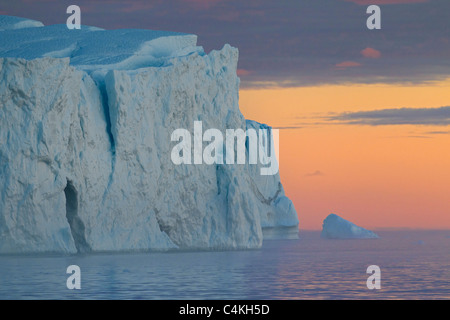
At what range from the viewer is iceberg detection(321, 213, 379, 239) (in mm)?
63750

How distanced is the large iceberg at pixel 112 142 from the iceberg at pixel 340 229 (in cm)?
2712

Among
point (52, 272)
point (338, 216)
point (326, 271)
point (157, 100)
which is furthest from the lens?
point (338, 216)

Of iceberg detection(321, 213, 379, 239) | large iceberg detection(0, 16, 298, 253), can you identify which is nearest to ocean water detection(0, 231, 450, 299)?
large iceberg detection(0, 16, 298, 253)

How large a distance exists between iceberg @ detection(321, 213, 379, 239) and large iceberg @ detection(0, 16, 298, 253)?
89.0 ft

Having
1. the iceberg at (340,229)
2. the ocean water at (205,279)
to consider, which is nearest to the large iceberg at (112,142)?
the ocean water at (205,279)

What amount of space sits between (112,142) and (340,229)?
3701 cm

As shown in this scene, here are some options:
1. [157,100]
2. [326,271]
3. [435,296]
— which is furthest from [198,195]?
[435,296]

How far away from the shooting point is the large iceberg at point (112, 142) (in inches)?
1069

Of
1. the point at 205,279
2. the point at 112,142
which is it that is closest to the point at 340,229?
the point at 112,142

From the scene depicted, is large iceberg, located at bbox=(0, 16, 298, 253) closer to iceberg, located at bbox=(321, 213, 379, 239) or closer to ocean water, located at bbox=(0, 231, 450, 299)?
ocean water, located at bbox=(0, 231, 450, 299)

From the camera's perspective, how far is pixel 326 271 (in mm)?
24219

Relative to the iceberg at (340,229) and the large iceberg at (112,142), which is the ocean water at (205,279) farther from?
the iceberg at (340,229)
